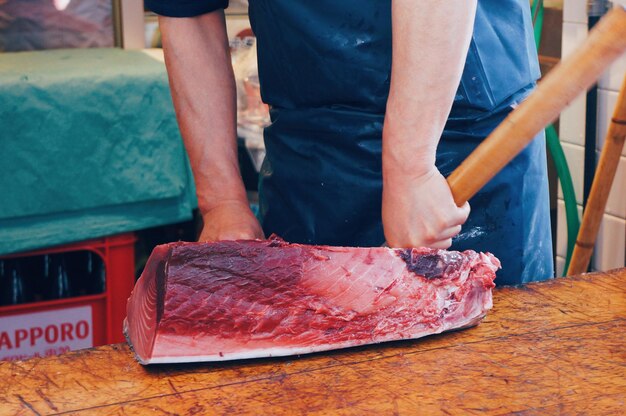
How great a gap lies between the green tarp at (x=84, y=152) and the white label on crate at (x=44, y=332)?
0.88ft

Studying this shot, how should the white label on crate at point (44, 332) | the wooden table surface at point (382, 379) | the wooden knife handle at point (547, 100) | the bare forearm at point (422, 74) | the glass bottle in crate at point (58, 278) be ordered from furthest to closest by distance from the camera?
the glass bottle in crate at point (58, 278), the white label on crate at point (44, 332), the bare forearm at point (422, 74), the wooden knife handle at point (547, 100), the wooden table surface at point (382, 379)

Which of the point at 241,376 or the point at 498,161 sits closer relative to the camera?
the point at 241,376

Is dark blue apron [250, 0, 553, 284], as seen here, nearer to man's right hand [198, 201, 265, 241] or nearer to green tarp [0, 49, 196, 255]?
man's right hand [198, 201, 265, 241]

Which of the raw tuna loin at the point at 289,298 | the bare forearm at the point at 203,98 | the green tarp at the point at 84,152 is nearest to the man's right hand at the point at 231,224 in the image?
the bare forearm at the point at 203,98

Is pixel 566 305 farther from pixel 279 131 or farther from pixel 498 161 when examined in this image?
pixel 279 131

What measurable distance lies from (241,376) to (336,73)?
2.30ft

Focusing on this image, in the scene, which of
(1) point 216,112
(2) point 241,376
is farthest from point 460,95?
(2) point 241,376

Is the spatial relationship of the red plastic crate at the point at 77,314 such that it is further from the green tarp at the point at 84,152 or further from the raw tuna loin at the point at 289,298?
the raw tuna loin at the point at 289,298

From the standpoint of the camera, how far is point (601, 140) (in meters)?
3.49

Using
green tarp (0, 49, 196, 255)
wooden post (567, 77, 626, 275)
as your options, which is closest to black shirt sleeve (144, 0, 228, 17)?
green tarp (0, 49, 196, 255)

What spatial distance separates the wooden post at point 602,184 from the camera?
3018 millimetres

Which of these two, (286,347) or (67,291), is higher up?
(286,347)

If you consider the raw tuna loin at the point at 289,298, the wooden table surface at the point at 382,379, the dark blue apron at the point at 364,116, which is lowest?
the wooden table surface at the point at 382,379

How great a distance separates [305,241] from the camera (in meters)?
2.02
